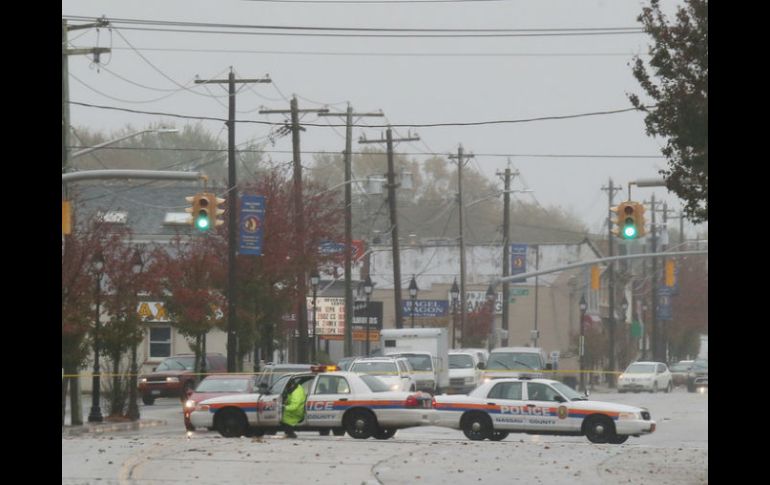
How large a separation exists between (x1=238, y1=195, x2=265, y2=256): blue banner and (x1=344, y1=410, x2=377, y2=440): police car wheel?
18968 mm

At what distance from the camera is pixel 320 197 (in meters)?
58.7

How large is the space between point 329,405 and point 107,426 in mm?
8255

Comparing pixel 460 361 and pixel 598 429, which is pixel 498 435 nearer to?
pixel 598 429

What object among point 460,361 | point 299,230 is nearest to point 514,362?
point 460,361

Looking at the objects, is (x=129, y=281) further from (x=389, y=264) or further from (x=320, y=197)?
(x=389, y=264)

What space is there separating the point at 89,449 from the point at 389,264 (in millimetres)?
78658

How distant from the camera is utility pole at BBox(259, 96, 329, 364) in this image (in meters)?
51.2

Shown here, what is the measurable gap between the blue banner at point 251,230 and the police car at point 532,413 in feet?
63.5

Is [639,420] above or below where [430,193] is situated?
below

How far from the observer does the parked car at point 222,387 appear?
32.5m

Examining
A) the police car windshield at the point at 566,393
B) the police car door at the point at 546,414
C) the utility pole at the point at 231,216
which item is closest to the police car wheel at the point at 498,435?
the police car door at the point at 546,414

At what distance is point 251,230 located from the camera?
4822cm
